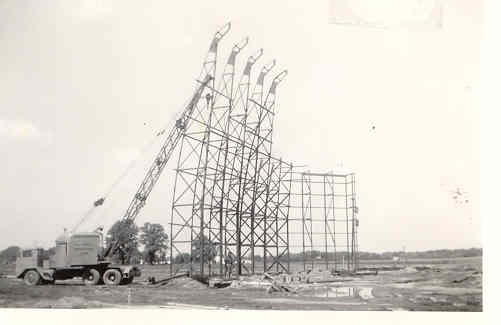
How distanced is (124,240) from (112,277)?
1127 millimetres

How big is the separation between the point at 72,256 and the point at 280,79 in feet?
24.9

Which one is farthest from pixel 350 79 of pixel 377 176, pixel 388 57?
pixel 377 176

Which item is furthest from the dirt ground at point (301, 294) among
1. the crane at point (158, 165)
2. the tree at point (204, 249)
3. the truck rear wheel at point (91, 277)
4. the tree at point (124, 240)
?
the crane at point (158, 165)

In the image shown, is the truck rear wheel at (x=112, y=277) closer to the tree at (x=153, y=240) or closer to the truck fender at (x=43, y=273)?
the tree at (x=153, y=240)

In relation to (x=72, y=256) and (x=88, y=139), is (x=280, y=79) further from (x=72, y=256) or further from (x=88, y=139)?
(x=72, y=256)

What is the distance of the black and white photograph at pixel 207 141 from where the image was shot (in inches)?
680

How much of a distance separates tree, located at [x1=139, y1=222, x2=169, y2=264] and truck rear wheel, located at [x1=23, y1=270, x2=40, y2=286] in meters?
3.16

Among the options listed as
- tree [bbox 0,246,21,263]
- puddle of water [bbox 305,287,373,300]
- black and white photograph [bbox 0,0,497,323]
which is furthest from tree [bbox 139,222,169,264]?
puddle of water [bbox 305,287,373,300]

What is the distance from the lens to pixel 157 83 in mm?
18031

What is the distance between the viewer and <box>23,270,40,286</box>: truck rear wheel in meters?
18.6

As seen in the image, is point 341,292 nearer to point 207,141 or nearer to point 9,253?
point 207,141

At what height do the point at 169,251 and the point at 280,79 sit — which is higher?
the point at 280,79

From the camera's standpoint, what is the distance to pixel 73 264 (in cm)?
1883

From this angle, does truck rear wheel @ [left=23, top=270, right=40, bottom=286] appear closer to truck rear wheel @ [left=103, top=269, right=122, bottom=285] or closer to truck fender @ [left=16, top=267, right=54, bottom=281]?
truck fender @ [left=16, top=267, right=54, bottom=281]
